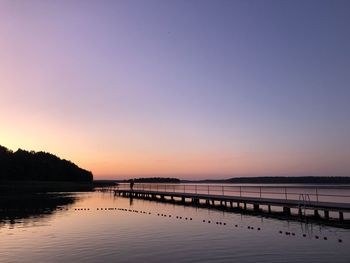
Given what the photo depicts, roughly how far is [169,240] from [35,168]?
459 ft

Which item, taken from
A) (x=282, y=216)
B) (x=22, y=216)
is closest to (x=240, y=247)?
(x=282, y=216)

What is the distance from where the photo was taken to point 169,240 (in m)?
23.9

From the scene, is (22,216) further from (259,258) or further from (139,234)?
A: (259,258)

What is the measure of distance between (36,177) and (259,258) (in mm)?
143867

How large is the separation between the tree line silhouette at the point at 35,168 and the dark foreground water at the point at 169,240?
374 feet

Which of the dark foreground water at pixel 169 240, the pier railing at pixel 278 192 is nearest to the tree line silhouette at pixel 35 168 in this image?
the pier railing at pixel 278 192

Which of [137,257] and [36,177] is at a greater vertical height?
[36,177]

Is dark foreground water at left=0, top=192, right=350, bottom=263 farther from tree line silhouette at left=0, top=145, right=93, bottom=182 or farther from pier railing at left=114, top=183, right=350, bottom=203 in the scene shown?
tree line silhouette at left=0, top=145, right=93, bottom=182

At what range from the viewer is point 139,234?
26469 mm

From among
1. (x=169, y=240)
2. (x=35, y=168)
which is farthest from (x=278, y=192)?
(x=35, y=168)

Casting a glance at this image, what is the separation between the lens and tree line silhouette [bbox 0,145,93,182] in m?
140

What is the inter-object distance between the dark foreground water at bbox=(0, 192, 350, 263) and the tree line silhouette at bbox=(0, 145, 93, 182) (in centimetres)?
11386

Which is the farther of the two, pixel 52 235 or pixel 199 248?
pixel 52 235

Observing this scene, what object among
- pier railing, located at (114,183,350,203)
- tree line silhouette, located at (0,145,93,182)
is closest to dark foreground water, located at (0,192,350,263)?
pier railing, located at (114,183,350,203)
